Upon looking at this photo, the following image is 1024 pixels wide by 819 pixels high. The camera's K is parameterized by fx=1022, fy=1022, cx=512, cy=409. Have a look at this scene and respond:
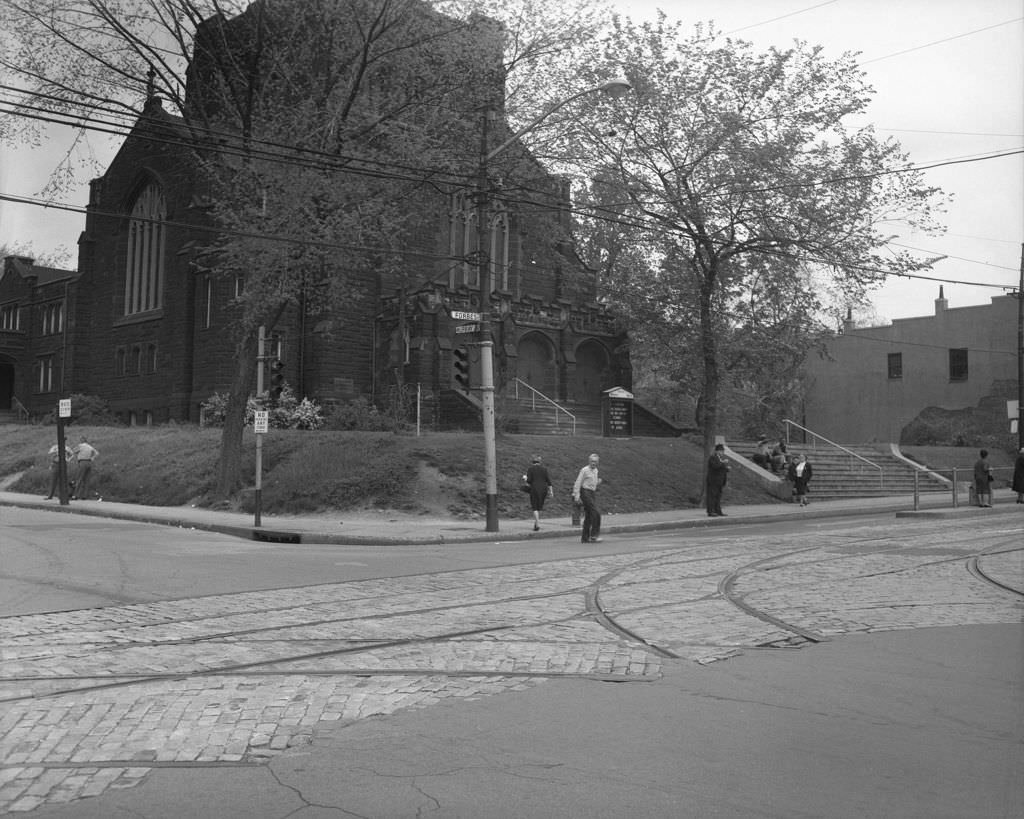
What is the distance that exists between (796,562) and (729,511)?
47.0 feet

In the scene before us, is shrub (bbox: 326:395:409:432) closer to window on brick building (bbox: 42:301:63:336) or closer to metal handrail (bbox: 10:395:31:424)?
window on brick building (bbox: 42:301:63:336)

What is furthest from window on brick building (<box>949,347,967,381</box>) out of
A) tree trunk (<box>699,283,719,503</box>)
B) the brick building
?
tree trunk (<box>699,283,719,503</box>)

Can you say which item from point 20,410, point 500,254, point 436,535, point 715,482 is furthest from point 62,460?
point 20,410

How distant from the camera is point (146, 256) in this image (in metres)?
47.9

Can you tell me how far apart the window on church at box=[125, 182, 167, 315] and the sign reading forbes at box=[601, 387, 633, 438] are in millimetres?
23397

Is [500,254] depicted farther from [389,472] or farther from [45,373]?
[45,373]

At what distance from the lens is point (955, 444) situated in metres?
48.6

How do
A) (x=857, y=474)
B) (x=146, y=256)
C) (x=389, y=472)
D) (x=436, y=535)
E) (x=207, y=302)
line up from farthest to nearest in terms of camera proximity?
(x=146, y=256) → (x=207, y=302) → (x=857, y=474) → (x=389, y=472) → (x=436, y=535)

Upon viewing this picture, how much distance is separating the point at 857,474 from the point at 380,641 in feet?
106

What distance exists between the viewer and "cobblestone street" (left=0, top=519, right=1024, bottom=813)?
5480 mm

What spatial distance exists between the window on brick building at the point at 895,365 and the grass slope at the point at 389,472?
880 inches

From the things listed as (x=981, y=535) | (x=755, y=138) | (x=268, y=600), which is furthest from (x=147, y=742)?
(x=755, y=138)

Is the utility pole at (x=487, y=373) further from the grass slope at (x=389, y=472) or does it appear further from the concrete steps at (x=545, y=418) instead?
the concrete steps at (x=545, y=418)

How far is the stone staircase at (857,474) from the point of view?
35594 millimetres
